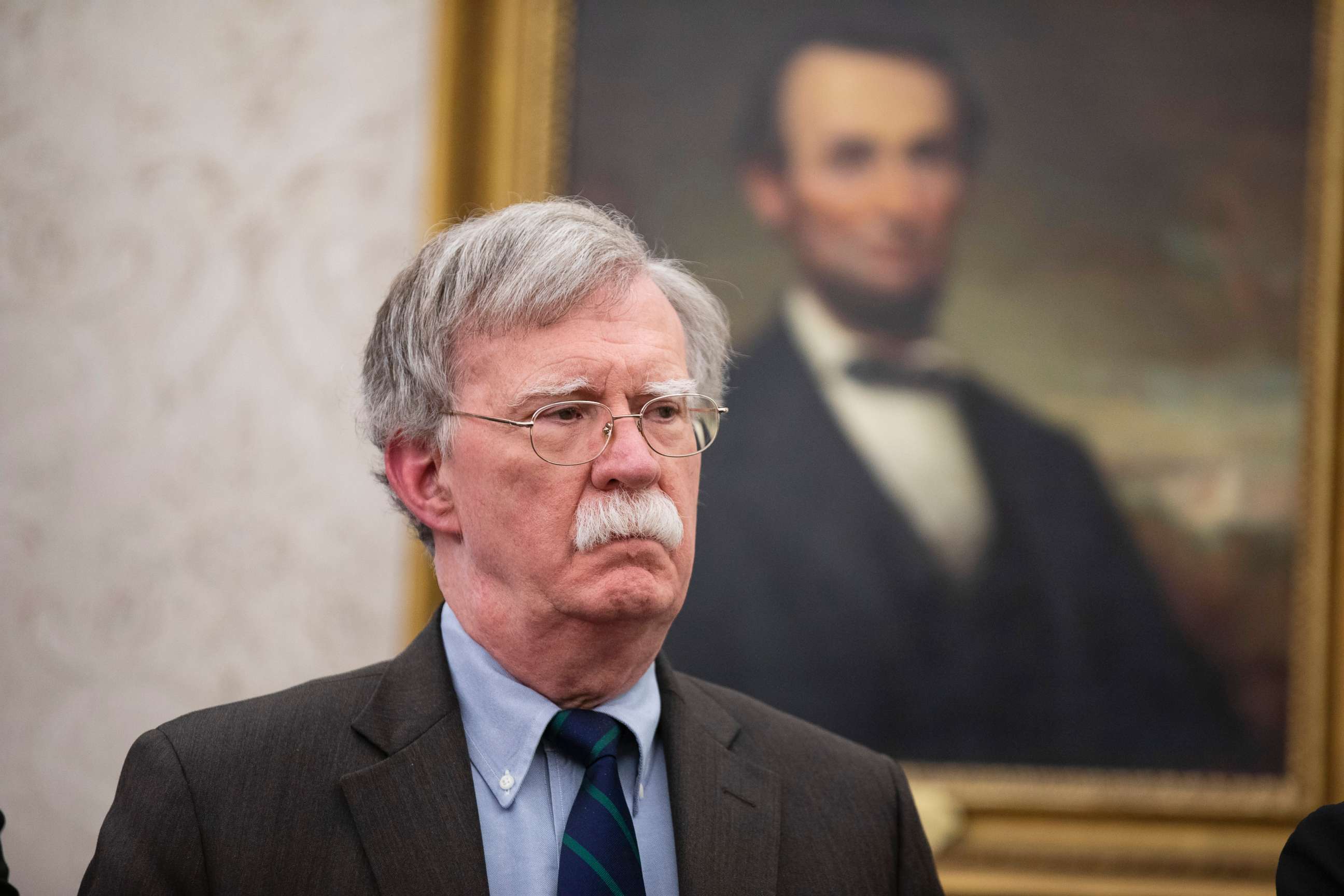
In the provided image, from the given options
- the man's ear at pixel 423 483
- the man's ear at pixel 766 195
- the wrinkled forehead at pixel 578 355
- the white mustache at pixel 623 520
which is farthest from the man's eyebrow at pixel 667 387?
the man's ear at pixel 766 195

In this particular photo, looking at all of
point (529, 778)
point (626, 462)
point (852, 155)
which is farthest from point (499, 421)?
point (852, 155)

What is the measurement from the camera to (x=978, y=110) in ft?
11.1

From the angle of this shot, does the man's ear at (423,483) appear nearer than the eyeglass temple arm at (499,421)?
No

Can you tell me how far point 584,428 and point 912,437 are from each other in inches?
69.0

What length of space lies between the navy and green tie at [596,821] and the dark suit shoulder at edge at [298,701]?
31cm

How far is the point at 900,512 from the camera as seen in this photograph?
11.0 ft

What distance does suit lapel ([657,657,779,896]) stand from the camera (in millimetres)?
1782

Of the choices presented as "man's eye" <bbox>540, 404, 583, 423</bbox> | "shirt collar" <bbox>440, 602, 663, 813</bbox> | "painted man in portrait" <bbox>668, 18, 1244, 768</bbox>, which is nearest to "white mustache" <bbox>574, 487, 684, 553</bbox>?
"man's eye" <bbox>540, 404, 583, 423</bbox>

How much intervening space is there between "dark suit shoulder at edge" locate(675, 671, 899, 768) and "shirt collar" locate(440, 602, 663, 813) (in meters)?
0.19

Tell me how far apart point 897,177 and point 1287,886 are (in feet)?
7.46

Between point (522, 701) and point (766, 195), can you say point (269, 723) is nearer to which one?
point (522, 701)

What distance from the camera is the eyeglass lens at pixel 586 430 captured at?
179 cm

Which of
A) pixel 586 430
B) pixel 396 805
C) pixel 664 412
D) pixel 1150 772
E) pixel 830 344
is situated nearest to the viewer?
pixel 396 805

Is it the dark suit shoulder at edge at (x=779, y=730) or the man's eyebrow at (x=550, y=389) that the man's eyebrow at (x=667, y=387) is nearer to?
the man's eyebrow at (x=550, y=389)
